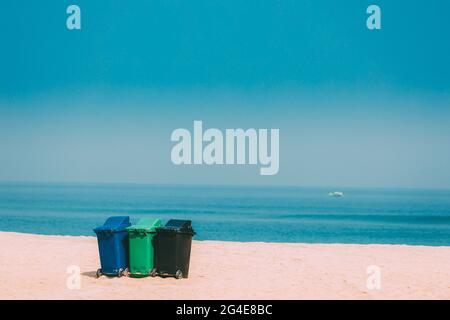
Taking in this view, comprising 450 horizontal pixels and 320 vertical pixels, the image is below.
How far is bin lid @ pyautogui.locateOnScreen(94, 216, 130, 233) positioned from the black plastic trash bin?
27.2 inches

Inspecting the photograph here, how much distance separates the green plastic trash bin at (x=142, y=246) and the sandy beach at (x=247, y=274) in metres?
0.21

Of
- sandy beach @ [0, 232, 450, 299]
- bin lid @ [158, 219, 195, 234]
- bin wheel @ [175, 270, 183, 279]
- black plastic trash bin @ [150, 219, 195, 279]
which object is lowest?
sandy beach @ [0, 232, 450, 299]

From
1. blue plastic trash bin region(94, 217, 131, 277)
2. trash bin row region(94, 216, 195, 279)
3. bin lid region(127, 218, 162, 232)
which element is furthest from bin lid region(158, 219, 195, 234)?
blue plastic trash bin region(94, 217, 131, 277)

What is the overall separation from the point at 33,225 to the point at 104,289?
46.8 meters

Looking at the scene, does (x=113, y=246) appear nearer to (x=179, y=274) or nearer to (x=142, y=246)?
(x=142, y=246)

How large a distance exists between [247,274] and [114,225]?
2.88 meters

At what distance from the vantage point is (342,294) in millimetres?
11148

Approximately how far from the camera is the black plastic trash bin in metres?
11.7

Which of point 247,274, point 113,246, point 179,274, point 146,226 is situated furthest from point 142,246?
point 247,274

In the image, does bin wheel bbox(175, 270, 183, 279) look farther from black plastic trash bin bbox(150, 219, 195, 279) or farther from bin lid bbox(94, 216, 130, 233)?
bin lid bbox(94, 216, 130, 233)

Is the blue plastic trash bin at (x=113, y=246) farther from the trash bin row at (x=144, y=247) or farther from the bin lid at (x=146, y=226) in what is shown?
the bin lid at (x=146, y=226)

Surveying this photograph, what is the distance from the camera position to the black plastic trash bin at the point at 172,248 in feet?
38.4

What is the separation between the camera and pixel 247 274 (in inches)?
515
